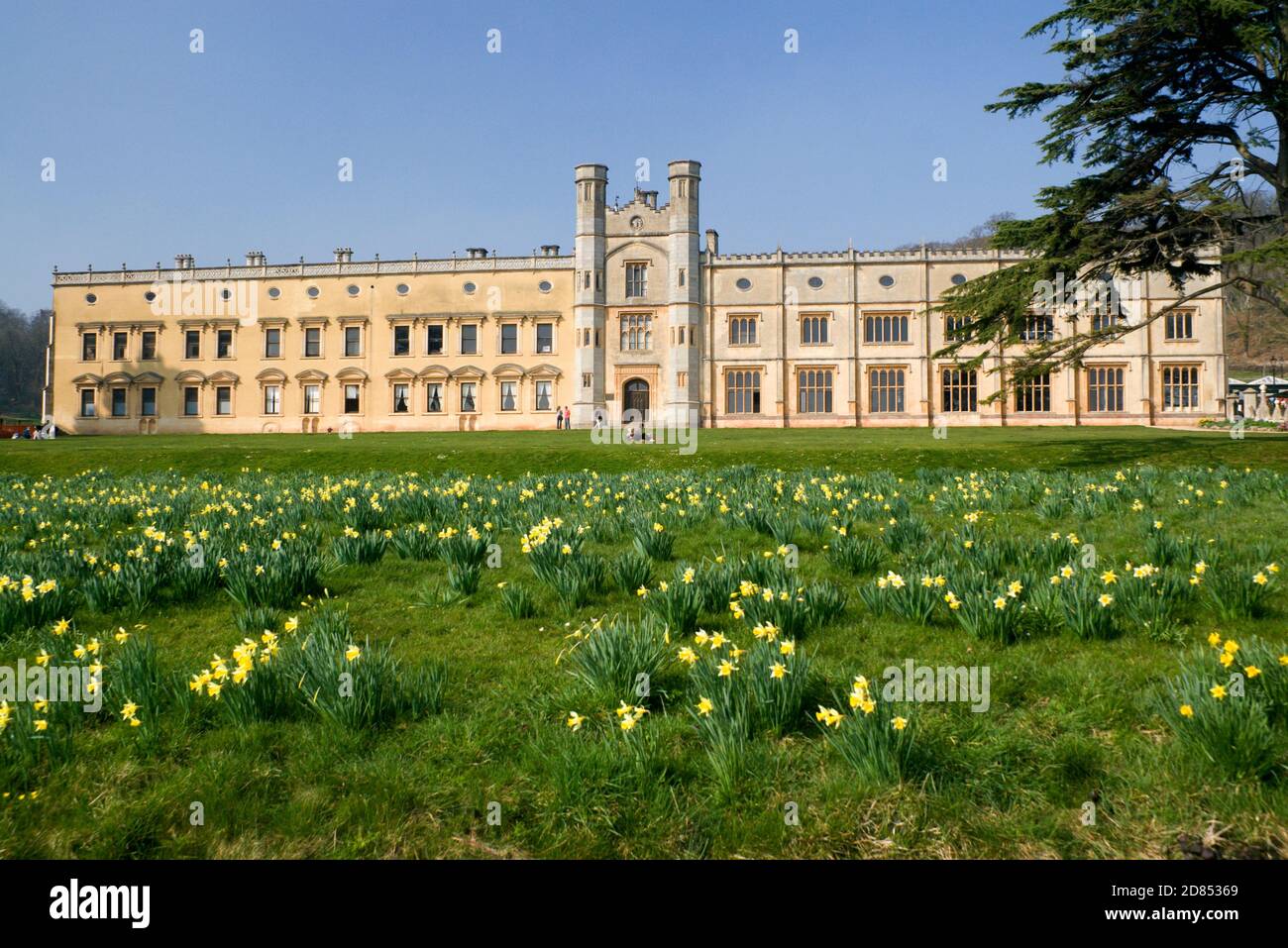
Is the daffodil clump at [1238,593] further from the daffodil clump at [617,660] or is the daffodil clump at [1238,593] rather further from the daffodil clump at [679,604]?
the daffodil clump at [617,660]

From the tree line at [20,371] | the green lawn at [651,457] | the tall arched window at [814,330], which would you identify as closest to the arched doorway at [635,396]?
the tall arched window at [814,330]

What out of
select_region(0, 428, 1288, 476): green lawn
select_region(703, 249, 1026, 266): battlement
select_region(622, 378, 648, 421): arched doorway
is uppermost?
select_region(703, 249, 1026, 266): battlement

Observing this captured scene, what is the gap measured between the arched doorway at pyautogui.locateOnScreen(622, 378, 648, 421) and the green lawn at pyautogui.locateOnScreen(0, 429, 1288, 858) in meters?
36.8

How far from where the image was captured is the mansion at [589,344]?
4206cm

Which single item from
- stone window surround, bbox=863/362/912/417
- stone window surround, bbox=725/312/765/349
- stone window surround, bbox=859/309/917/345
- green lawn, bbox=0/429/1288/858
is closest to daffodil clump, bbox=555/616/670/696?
green lawn, bbox=0/429/1288/858

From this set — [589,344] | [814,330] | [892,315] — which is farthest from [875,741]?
[892,315]

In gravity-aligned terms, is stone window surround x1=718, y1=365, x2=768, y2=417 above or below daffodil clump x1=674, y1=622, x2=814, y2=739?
above

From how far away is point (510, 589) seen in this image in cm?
496

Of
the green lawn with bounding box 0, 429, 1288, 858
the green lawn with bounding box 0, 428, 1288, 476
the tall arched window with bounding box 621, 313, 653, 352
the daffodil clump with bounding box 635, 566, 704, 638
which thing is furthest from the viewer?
the tall arched window with bounding box 621, 313, 653, 352

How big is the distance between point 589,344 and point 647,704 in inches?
1597

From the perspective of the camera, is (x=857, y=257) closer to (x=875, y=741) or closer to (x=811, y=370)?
(x=811, y=370)

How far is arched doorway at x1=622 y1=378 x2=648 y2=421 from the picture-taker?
1724 inches

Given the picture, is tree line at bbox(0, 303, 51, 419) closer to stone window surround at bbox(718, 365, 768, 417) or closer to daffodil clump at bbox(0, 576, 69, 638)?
stone window surround at bbox(718, 365, 768, 417)
